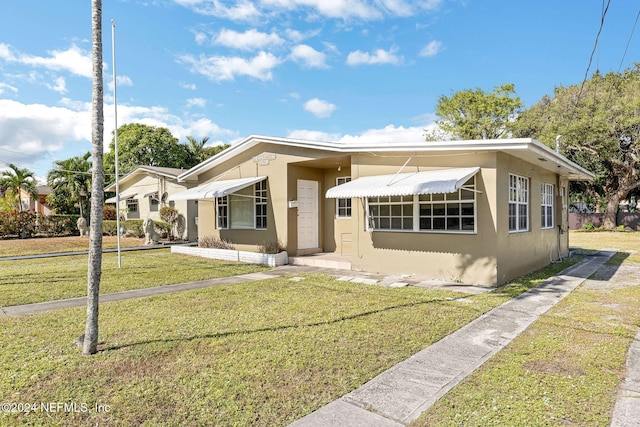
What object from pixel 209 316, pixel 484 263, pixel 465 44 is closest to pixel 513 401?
pixel 209 316

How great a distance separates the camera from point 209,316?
7648 mm

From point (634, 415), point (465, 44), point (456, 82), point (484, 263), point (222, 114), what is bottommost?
point (634, 415)

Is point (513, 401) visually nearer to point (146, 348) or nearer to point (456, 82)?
point (146, 348)

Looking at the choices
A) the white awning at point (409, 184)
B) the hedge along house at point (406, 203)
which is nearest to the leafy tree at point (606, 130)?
the hedge along house at point (406, 203)

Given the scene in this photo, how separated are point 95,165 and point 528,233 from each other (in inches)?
Result: 517

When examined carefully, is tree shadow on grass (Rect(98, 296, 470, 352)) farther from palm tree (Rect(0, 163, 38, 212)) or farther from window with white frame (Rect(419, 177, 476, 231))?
palm tree (Rect(0, 163, 38, 212))

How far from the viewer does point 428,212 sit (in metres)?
11.8

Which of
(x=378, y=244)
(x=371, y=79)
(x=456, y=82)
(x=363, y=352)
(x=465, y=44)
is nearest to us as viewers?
(x=363, y=352)

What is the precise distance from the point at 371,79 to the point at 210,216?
16.4 metres

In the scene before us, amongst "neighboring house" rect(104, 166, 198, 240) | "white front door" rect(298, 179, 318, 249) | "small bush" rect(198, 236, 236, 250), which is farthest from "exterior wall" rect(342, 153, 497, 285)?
"neighboring house" rect(104, 166, 198, 240)

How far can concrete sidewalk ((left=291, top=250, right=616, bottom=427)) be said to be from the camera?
3.92 m

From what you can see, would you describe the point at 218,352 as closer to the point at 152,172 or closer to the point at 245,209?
the point at 245,209

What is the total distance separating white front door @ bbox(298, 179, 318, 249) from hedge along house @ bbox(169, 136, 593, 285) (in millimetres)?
45

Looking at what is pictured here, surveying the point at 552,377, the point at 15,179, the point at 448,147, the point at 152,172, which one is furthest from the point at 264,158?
the point at 15,179
